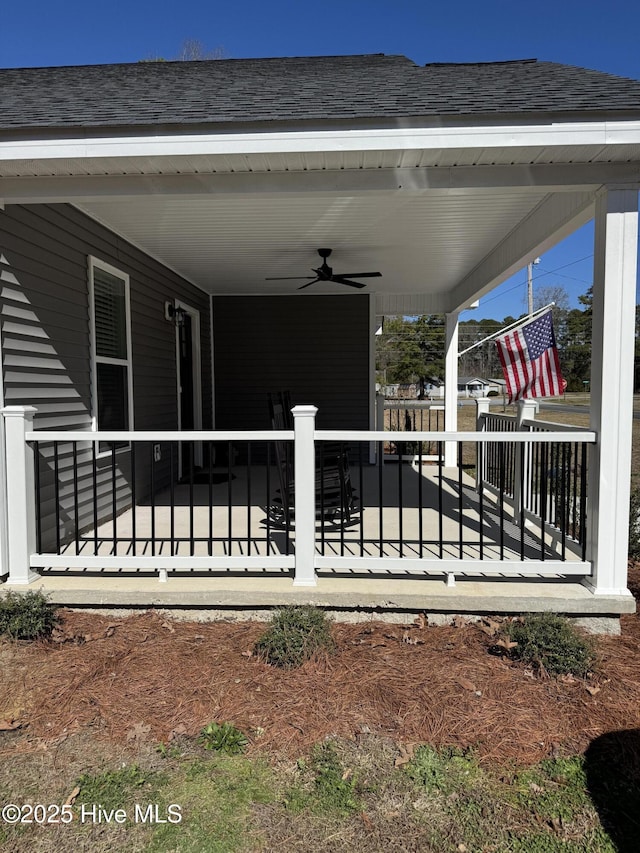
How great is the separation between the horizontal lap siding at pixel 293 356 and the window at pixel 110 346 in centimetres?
308

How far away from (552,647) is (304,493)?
1470 millimetres

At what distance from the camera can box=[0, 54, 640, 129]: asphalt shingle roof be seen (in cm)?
276

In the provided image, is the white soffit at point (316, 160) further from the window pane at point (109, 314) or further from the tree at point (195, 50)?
the tree at point (195, 50)

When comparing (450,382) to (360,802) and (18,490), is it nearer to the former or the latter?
(18,490)

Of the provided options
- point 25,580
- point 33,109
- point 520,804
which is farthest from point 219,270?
point 520,804

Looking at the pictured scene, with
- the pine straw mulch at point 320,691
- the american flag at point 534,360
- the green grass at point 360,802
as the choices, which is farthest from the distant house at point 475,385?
the green grass at point 360,802

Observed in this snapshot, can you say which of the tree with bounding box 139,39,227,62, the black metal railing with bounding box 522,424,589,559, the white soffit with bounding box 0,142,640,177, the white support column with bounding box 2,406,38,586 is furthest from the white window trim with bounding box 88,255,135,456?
the tree with bounding box 139,39,227,62

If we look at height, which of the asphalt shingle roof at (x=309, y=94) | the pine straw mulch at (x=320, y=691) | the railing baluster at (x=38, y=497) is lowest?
the pine straw mulch at (x=320, y=691)

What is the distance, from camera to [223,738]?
83.3 inches

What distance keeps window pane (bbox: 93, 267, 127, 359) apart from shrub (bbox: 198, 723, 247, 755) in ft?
10.8

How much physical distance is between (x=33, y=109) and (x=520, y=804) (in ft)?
13.6

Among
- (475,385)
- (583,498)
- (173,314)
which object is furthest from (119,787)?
(475,385)

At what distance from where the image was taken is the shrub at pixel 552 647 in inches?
98.6

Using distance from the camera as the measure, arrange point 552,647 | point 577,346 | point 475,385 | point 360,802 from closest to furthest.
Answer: point 360,802, point 552,647, point 577,346, point 475,385
